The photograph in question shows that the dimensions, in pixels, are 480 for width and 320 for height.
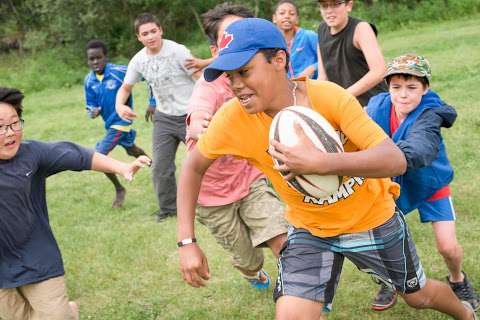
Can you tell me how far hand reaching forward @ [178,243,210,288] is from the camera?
3377mm

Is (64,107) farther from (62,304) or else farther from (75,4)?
(62,304)

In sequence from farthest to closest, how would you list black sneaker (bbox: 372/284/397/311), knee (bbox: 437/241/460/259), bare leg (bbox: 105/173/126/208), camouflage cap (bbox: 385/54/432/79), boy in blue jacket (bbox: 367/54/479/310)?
1. bare leg (bbox: 105/173/126/208)
2. black sneaker (bbox: 372/284/397/311)
3. knee (bbox: 437/241/460/259)
4. camouflage cap (bbox: 385/54/432/79)
5. boy in blue jacket (bbox: 367/54/479/310)

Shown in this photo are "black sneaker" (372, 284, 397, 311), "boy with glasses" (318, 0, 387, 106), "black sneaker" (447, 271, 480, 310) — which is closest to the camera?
"black sneaker" (447, 271, 480, 310)

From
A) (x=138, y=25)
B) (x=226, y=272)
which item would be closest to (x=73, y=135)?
(x=138, y=25)

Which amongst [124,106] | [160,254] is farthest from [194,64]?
[160,254]

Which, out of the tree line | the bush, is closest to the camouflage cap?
the bush

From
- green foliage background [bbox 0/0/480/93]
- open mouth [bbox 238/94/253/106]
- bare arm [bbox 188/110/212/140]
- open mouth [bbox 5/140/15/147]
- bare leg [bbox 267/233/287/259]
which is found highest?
open mouth [bbox 238/94/253/106]

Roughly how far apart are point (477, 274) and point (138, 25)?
443cm

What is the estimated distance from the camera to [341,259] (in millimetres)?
3520

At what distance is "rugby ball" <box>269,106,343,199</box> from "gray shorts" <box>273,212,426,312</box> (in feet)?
1.46

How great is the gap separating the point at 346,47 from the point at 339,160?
2.95 meters

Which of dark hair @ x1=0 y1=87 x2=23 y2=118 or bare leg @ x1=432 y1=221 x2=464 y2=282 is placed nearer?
Answer: dark hair @ x1=0 y1=87 x2=23 y2=118

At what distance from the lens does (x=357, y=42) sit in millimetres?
5406

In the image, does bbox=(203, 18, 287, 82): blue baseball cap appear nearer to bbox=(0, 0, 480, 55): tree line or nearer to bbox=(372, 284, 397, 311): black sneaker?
bbox=(372, 284, 397, 311): black sneaker
